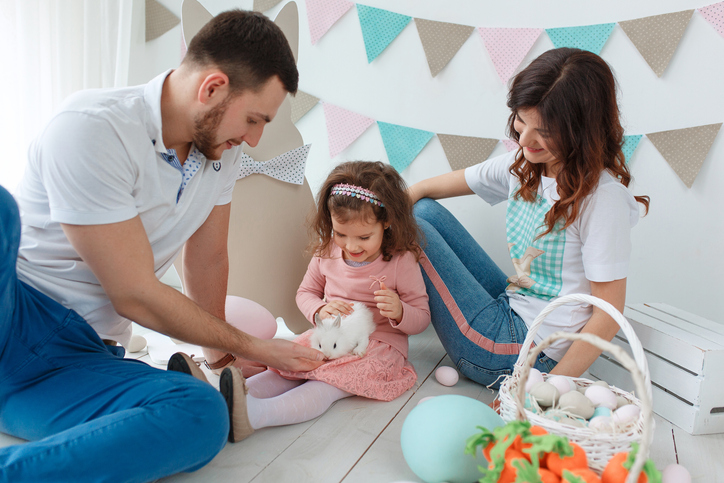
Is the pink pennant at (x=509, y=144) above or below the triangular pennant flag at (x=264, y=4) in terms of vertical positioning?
below

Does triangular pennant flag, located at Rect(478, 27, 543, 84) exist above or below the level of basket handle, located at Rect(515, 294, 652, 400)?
above

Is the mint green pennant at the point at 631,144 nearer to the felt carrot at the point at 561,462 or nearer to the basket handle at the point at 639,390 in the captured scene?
the basket handle at the point at 639,390

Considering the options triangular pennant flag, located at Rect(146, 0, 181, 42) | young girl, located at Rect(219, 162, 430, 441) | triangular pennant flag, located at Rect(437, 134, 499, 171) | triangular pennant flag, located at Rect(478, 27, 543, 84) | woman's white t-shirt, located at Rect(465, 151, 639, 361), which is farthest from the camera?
triangular pennant flag, located at Rect(146, 0, 181, 42)

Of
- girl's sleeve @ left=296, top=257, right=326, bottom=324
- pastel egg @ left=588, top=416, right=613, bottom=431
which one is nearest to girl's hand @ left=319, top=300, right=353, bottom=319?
girl's sleeve @ left=296, top=257, right=326, bottom=324

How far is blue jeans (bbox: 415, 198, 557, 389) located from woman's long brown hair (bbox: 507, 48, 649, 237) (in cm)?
35

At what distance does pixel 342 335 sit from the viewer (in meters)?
1.39

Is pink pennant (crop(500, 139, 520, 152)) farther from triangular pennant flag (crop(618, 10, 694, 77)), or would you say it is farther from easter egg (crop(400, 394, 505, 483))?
easter egg (crop(400, 394, 505, 483))

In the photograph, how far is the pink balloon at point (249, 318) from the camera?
153cm

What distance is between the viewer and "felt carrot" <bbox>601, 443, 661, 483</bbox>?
0.71 m

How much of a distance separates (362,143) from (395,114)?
0.18 m

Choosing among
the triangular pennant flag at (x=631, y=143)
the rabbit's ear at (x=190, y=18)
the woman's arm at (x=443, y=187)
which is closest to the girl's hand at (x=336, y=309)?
the woman's arm at (x=443, y=187)

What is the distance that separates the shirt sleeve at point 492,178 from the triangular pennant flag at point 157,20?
1555 millimetres

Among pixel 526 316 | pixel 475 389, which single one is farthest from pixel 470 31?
pixel 475 389

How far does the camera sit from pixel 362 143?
2.14 m
